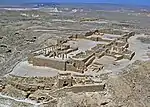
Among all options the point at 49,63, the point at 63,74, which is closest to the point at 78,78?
the point at 63,74

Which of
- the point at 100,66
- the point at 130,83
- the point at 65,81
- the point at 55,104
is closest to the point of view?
the point at 55,104

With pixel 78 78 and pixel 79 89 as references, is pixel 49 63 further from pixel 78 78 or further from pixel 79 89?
pixel 79 89

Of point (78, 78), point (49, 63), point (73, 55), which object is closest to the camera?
point (78, 78)

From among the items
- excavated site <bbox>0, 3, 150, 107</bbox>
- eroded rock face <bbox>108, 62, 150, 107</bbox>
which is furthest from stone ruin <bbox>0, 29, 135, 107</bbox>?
eroded rock face <bbox>108, 62, 150, 107</bbox>

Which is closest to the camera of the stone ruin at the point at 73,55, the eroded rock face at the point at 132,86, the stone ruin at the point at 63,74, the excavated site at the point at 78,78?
the excavated site at the point at 78,78

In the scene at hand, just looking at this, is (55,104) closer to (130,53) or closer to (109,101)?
(109,101)

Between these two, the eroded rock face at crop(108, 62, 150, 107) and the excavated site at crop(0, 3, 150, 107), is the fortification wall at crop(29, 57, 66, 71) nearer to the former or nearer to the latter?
the excavated site at crop(0, 3, 150, 107)

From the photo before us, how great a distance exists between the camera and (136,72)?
3059cm

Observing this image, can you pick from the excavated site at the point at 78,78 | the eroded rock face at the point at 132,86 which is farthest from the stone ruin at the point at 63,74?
the eroded rock face at the point at 132,86

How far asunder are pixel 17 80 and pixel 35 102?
3423 millimetres

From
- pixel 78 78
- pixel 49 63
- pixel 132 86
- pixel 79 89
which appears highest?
pixel 49 63

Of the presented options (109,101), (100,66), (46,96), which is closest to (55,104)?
(46,96)

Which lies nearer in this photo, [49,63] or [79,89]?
[79,89]

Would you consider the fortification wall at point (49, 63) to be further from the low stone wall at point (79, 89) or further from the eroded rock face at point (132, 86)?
the eroded rock face at point (132, 86)
